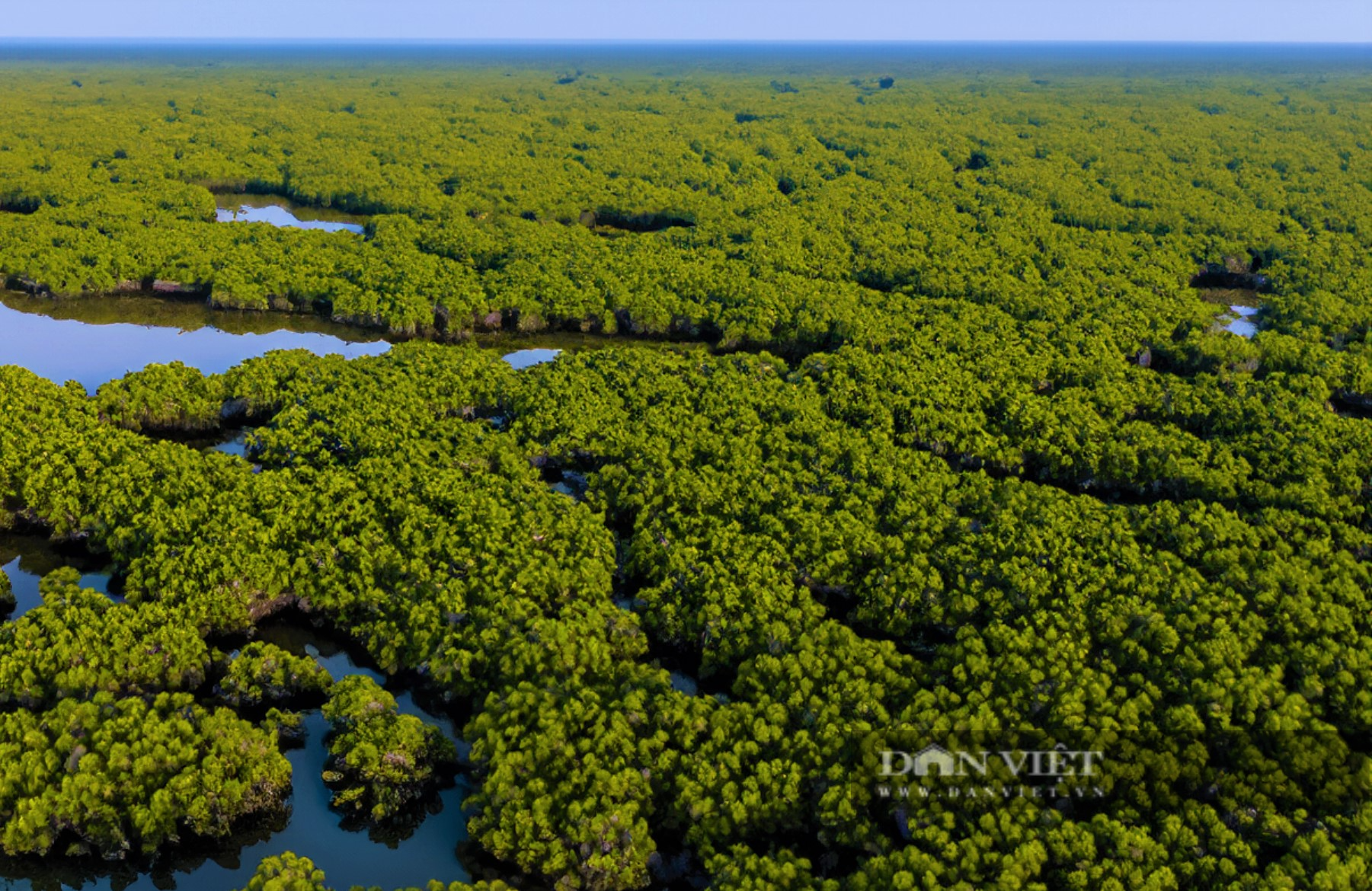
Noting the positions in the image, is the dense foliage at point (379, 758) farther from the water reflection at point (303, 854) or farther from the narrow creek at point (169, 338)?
the narrow creek at point (169, 338)

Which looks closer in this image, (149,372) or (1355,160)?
(149,372)

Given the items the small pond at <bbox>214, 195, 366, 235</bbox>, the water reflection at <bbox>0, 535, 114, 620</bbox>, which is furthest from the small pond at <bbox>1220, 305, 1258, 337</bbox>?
the small pond at <bbox>214, 195, 366, 235</bbox>

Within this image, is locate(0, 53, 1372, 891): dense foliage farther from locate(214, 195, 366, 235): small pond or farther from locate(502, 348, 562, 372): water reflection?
locate(214, 195, 366, 235): small pond

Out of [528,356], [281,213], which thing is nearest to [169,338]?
[528,356]

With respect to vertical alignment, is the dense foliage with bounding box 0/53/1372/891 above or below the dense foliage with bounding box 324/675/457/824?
above

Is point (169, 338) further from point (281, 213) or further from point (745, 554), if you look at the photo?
point (745, 554)

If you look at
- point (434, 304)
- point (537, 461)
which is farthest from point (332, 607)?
point (434, 304)

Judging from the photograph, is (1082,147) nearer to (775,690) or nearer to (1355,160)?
(1355,160)
